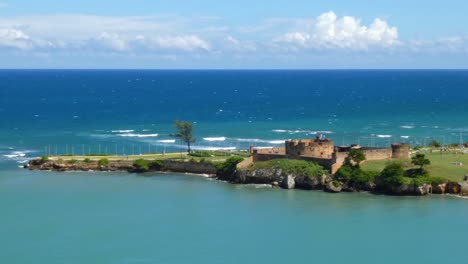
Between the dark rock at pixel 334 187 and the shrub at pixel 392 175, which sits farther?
the dark rock at pixel 334 187

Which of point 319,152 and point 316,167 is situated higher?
point 319,152

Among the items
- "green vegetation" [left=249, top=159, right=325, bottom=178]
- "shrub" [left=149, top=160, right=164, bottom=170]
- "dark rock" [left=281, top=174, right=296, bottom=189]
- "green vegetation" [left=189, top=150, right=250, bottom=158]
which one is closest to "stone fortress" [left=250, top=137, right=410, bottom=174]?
"green vegetation" [left=249, top=159, right=325, bottom=178]

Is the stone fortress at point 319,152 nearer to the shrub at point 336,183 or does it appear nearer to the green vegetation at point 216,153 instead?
the shrub at point 336,183

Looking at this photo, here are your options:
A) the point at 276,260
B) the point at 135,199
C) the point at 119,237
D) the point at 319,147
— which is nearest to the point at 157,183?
the point at 135,199

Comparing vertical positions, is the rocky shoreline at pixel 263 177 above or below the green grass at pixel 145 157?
below

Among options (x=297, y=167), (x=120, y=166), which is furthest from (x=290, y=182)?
(x=120, y=166)

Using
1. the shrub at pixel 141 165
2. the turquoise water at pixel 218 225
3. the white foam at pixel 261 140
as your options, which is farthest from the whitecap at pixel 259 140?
the turquoise water at pixel 218 225

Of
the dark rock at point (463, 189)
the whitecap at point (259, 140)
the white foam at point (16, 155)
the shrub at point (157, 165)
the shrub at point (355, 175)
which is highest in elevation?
the whitecap at point (259, 140)

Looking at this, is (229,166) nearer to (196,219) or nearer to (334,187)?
(334,187)
